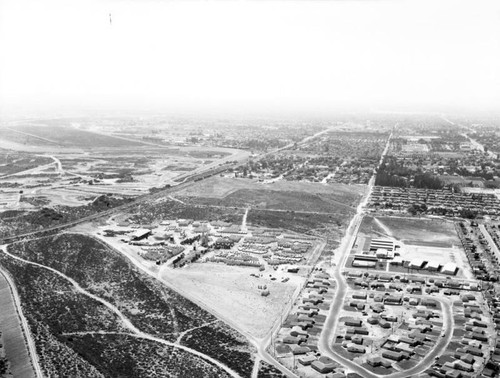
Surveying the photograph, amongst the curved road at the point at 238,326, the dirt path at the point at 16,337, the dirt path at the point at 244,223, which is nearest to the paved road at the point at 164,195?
the curved road at the point at 238,326

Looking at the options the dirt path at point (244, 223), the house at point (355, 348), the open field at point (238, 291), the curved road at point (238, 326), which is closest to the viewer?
the curved road at point (238, 326)

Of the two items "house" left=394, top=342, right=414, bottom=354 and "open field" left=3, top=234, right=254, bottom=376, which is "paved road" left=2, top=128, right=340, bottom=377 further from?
"house" left=394, top=342, right=414, bottom=354

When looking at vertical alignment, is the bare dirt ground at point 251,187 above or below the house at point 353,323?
below

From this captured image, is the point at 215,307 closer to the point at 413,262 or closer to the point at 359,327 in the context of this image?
the point at 359,327

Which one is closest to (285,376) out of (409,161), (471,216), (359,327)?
(359,327)

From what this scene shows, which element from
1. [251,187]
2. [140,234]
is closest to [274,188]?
[251,187]

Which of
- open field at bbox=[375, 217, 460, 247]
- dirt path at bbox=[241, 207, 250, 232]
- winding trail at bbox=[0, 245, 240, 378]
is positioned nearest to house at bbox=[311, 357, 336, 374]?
winding trail at bbox=[0, 245, 240, 378]

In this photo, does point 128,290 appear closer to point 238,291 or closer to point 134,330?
point 134,330

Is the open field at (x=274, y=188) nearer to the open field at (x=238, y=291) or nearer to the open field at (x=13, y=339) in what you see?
the open field at (x=238, y=291)

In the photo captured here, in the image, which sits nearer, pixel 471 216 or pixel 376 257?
pixel 376 257
